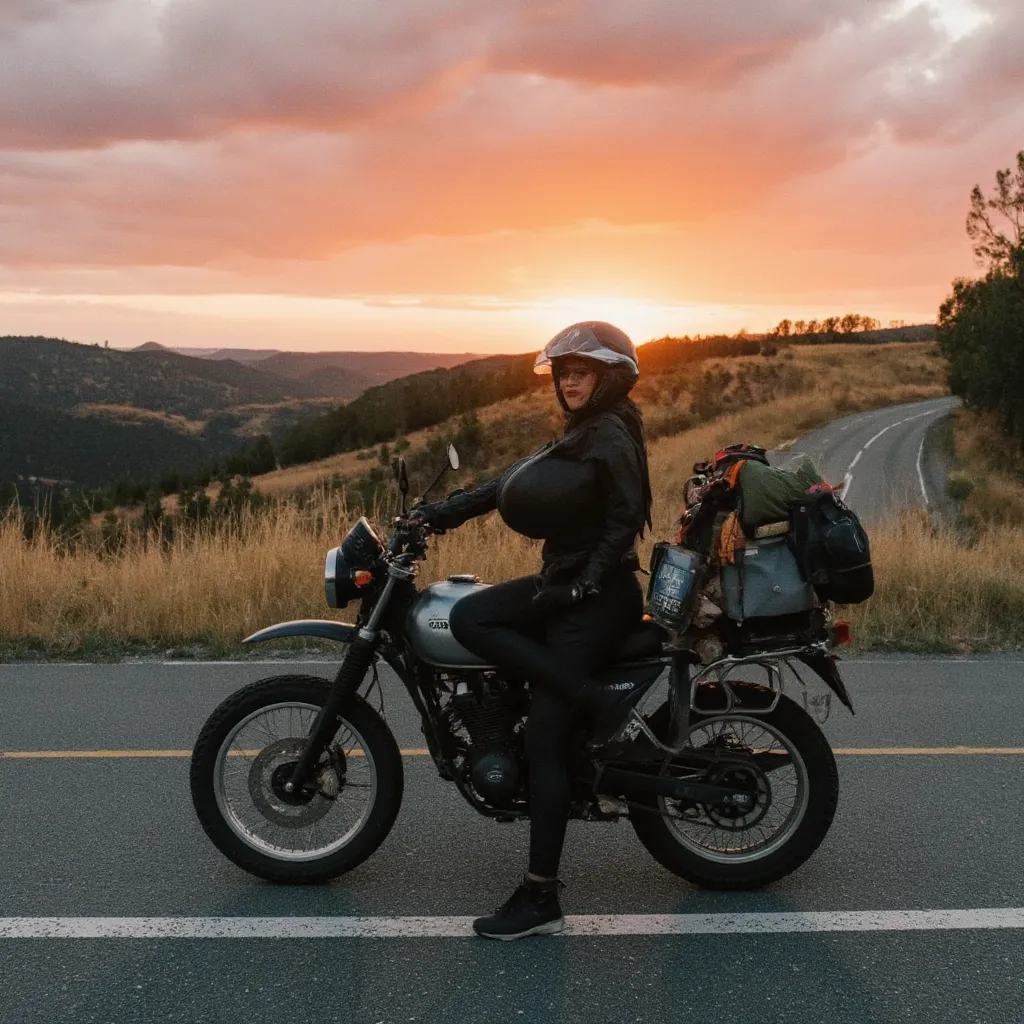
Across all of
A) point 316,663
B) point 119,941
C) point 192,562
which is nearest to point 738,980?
point 119,941

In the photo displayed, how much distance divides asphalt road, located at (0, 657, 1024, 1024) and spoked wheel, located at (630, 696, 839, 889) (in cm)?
12

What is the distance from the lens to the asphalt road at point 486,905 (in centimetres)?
328

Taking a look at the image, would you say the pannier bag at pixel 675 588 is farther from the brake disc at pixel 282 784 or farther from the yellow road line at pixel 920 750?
the yellow road line at pixel 920 750

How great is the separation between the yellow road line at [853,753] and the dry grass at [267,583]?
2636mm

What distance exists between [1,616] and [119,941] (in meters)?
6.02

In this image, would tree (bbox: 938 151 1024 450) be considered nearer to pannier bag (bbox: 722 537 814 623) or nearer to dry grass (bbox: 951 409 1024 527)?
dry grass (bbox: 951 409 1024 527)

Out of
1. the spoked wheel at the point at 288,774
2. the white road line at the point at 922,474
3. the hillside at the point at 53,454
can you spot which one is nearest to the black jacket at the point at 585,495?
the spoked wheel at the point at 288,774

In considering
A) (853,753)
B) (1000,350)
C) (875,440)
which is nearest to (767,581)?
(853,753)

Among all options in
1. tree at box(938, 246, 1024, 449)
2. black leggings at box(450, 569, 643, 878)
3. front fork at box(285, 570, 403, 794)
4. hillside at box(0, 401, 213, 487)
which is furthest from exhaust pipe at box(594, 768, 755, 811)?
hillside at box(0, 401, 213, 487)

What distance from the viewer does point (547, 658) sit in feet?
12.2

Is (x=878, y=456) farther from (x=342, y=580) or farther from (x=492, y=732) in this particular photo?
(x=342, y=580)

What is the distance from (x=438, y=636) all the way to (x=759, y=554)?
3.84ft

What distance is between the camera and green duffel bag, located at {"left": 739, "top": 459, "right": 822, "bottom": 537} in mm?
3650

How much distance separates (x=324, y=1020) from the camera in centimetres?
318
